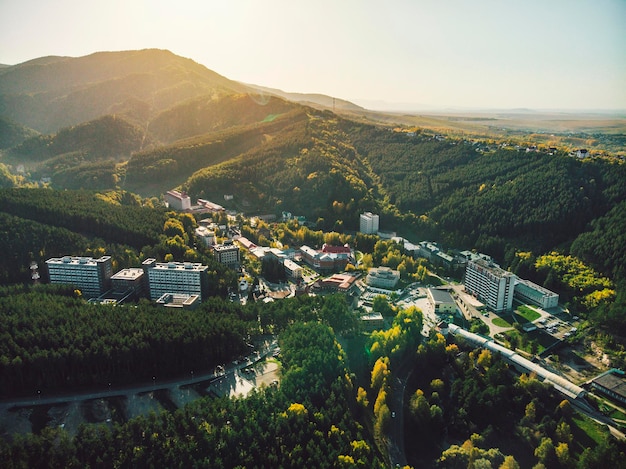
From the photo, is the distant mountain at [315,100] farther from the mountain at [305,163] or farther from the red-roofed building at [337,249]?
the red-roofed building at [337,249]

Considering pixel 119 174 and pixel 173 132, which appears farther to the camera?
pixel 173 132

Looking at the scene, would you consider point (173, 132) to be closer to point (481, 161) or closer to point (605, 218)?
point (481, 161)

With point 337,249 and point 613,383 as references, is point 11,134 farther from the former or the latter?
point 613,383

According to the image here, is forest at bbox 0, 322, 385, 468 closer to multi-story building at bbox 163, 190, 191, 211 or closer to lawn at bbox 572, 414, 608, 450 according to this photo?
lawn at bbox 572, 414, 608, 450

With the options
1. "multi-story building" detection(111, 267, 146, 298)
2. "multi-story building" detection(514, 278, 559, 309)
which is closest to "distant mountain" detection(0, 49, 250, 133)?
"multi-story building" detection(111, 267, 146, 298)

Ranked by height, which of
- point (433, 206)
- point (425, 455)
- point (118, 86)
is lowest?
point (425, 455)

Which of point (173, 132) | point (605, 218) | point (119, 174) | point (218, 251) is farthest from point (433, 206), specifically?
point (173, 132)

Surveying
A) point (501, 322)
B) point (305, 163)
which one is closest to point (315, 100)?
point (305, 163)
